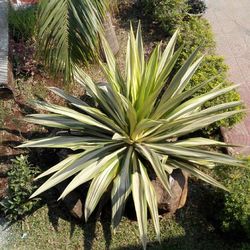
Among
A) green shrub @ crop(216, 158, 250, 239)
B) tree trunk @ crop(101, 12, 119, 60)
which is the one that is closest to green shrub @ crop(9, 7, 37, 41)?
tree trunk @ crop(101, 12, 119, 60)

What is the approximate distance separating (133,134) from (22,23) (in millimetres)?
2280

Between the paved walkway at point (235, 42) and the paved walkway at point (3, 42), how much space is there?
2503mm

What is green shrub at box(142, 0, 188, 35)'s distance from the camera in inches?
243

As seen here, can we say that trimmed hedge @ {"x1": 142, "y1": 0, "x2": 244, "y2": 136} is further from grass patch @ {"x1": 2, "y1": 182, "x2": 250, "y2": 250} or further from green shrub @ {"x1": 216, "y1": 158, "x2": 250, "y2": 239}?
grass patch @ {"x1": 2, "y1": 182, "x2": 250, "y2": 250}

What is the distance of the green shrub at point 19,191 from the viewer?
4.34 m

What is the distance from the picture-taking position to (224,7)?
713 cm

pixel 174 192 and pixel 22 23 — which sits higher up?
pixel 22 23

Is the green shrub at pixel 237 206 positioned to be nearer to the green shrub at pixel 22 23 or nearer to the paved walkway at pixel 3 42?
the paved walkway at pixel 3 42

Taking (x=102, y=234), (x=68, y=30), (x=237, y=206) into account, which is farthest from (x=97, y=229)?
(x=68, y=30)

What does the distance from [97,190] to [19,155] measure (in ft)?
3.92

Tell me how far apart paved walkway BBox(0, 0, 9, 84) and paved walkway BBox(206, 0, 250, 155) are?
2.50 meters

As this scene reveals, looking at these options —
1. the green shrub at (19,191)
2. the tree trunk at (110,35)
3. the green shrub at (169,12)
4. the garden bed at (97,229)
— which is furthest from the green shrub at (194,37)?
the green shrub at (19,191)

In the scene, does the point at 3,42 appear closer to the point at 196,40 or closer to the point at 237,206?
the point at 196,40

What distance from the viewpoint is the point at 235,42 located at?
6566 mm
